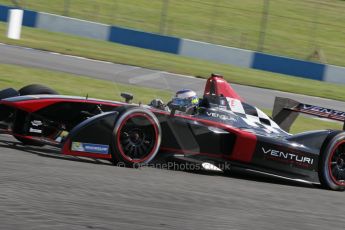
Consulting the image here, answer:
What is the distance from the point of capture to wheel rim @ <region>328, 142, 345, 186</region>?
8000 millimetres

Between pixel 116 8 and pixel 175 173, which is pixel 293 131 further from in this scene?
pixel 116 8

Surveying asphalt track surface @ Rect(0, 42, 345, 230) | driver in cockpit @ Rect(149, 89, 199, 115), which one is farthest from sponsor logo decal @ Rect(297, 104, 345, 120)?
driver in cockpit @ Rect(149, 89, 199, 115)

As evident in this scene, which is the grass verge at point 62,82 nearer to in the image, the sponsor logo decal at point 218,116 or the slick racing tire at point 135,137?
the sponsor logo decal at point 218,116

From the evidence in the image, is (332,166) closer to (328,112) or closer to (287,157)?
(287,157)

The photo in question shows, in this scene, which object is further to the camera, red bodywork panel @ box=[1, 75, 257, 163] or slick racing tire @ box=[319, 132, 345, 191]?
slick racing tire @ box=[319, 132, 345, 191]

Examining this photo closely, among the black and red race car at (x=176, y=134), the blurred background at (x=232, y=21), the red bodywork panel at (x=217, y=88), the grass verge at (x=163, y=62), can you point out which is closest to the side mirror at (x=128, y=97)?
Answer: the black and red race car at (x=176, y=134)

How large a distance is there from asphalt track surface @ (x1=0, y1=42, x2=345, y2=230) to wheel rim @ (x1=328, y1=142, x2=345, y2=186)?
0.76 ft

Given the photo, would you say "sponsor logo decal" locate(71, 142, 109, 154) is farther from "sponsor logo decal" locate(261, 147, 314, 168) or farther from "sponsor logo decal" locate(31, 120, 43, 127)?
"sponsor logo decal" locate(261, 147, 314, 168)

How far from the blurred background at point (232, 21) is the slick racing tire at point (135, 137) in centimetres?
1877

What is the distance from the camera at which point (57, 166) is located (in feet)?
22.1

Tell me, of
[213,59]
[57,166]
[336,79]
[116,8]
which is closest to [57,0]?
[116,8]

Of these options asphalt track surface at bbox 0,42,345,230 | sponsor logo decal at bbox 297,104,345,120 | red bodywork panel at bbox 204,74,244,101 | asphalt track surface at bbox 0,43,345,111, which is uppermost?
red bodywork panel at bbox 204,74,244,101

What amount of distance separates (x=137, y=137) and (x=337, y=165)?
2.46 meters

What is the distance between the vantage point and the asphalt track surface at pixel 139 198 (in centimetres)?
494
